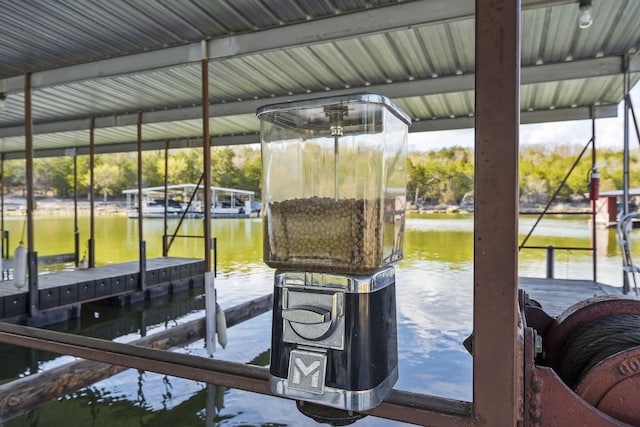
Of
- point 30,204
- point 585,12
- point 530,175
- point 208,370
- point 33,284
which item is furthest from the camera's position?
point 530,175

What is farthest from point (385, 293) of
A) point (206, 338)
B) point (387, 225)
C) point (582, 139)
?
point (582, 139)

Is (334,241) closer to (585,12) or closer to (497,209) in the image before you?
(497,209)

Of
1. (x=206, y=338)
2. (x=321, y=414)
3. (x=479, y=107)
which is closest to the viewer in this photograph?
(x=479, y=107)

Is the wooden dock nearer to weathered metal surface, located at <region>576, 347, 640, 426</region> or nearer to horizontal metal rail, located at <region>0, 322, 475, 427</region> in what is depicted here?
horizontal metal rail, located at <region>0, 322, 475, 427</region>

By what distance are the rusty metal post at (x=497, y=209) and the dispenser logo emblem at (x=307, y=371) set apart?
13.0 inches

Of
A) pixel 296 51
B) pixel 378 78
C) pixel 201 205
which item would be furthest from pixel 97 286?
pixel 201 205

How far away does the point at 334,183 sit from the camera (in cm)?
114

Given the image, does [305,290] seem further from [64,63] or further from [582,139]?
[582,139]

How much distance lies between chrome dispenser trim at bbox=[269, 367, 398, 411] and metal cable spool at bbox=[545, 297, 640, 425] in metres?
0.45

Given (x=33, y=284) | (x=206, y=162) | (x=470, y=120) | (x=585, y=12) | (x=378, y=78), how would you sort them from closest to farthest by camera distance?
(x=585, y=12) < (x=206, y=162) < (x=378, y=78) < (x=33, y=284) < (x=470, y=120)

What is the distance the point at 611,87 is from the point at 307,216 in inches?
266

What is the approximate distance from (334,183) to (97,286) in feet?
26.3

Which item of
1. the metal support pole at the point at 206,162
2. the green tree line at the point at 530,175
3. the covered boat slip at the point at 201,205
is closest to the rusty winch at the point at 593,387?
the metal support pole at the point at 206,162

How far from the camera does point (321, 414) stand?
1014 mm
